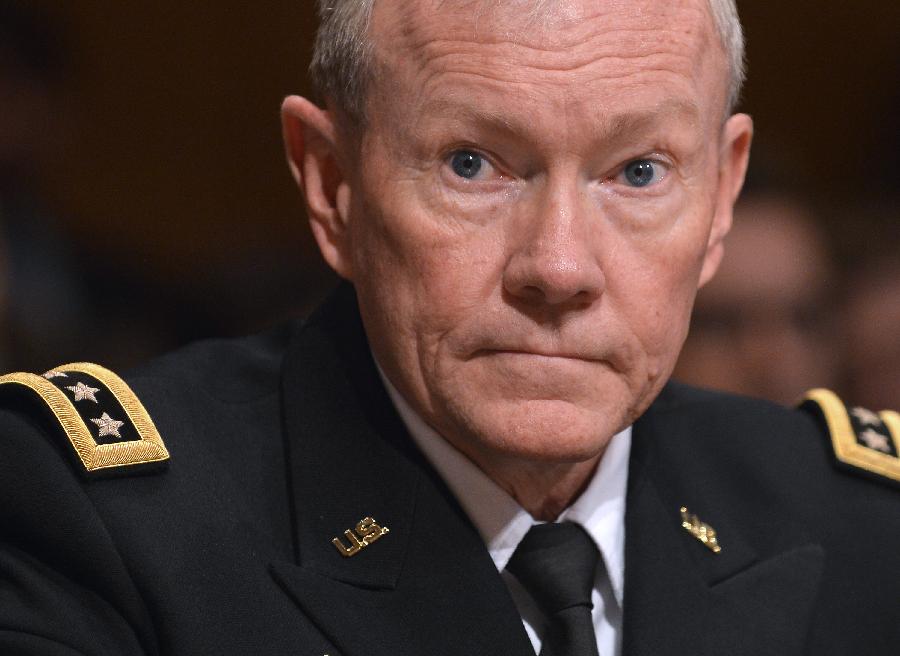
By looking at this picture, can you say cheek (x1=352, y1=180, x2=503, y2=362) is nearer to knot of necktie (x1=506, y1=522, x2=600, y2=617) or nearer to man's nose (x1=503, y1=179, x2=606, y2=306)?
man's nose (x1=503, y1=179, x2=606, y2=306)

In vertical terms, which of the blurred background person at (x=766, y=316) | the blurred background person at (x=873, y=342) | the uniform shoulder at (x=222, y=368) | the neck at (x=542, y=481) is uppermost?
the uniform shoulder at (x=222, y=368)

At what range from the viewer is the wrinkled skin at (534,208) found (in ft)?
5.11

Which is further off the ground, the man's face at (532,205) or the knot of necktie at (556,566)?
the man's face at (532,205)

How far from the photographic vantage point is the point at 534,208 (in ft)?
5.16

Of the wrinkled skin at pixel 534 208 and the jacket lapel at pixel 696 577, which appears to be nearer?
the wrinkled skin at pixel 534 208

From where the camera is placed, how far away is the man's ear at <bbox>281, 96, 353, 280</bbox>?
176 centimetres

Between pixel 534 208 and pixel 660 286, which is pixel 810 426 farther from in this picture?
pixel 534 208

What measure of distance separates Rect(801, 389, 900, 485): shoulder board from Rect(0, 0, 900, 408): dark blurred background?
2.88ft

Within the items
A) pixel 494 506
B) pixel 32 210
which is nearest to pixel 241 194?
pixel 32 210

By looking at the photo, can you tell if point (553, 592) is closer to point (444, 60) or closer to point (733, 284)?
point (444, 60)

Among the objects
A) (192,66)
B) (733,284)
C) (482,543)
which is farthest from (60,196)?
(482,543)

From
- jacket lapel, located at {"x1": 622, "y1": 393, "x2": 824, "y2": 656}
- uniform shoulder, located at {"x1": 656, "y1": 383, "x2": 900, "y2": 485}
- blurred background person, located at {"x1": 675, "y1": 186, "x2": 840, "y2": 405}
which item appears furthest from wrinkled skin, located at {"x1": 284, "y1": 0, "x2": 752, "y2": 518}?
blurred background person, located at {"x1": 675, "y1": 186, "x2": 840, "y2": 405}

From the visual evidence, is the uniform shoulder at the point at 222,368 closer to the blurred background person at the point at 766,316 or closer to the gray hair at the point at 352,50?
the gray hair at the point at 352,50

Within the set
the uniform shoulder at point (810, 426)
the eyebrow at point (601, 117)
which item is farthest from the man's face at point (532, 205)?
the uniform shoulder at point (810, 426)
